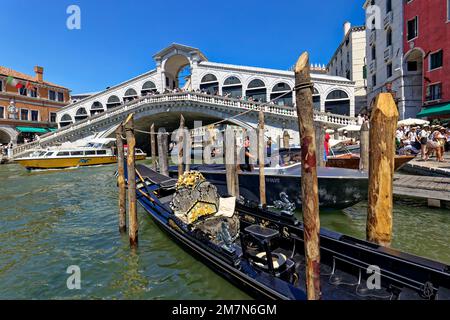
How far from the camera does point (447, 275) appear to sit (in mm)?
2561

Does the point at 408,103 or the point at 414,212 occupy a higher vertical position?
the point at 408,103

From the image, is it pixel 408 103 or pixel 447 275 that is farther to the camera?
pixel 408 103

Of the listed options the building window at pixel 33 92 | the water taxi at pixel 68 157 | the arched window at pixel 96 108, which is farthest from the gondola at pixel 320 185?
the building window at pixel 33 92

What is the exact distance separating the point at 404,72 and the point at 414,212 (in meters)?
14.7

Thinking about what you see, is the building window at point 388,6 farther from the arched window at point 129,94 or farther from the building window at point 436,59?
the arched window at point 129,94

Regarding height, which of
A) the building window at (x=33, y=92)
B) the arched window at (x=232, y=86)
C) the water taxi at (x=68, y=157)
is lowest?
the water taxi at (x=68, y=157)

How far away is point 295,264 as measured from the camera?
353 centimetres

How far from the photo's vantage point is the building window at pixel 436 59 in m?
15.2

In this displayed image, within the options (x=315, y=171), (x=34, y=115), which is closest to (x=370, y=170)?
(x=315, y=171)

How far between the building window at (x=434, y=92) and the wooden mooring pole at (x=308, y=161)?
1755 centimetres
